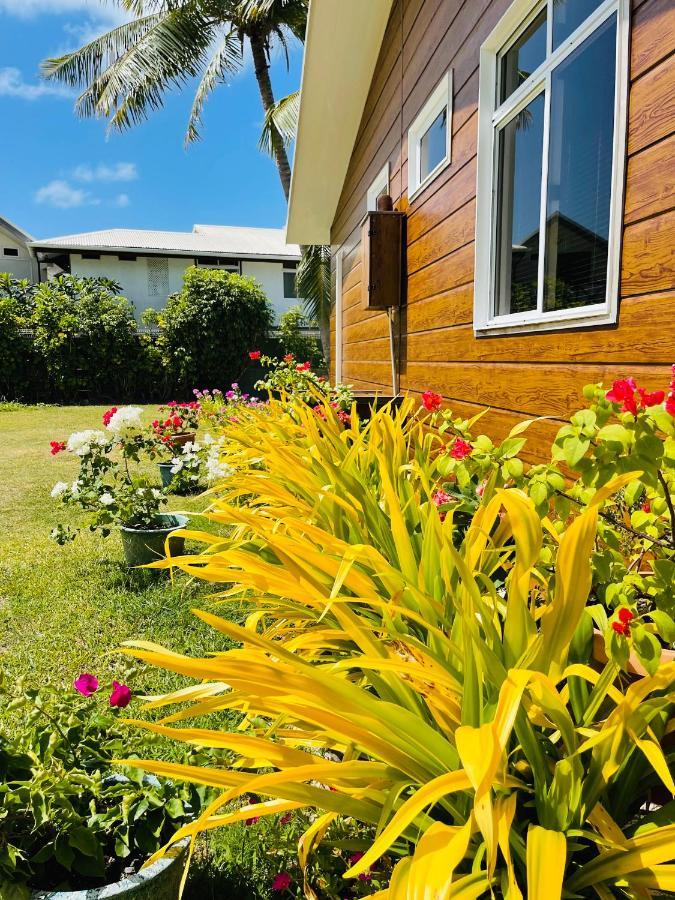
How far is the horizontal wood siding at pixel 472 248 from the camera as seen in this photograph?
1957 mm

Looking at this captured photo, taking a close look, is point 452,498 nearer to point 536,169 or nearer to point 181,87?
point 536,169

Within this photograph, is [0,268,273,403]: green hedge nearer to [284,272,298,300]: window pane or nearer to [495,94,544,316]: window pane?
[284,272,298,300]: window pane

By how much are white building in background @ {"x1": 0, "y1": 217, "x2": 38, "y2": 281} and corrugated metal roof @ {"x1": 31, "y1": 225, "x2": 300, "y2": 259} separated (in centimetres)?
437

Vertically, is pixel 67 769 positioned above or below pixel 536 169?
below

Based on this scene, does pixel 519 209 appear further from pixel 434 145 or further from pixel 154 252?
pixel 154 252

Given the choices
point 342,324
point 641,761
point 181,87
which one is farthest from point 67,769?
point 181,87

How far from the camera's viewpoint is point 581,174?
8.25 feet

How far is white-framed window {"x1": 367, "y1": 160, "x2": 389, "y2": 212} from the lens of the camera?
5979 mm

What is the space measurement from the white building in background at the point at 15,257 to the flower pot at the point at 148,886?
29593 mm

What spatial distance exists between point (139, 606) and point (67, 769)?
188 centimetres

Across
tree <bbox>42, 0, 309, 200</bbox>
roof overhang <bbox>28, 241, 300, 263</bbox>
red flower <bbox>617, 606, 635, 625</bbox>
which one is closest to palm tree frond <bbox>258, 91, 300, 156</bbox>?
tree <bbox>42, 0, 309, 200</bbox>

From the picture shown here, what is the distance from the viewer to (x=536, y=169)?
2.94m

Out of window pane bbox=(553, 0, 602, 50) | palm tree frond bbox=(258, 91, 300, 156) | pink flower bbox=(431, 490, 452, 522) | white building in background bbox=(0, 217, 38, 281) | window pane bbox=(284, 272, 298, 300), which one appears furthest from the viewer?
white building in background bbox=(0, 217, 38, 281)

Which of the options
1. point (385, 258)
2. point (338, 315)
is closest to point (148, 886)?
point (385, 258)
